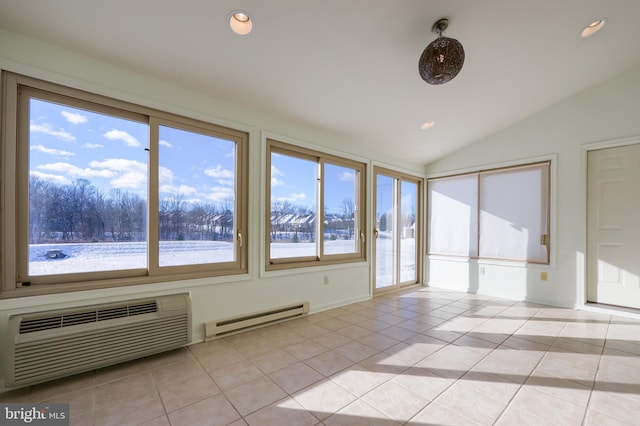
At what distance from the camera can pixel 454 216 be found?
5.12m

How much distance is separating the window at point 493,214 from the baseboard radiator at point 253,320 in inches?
124

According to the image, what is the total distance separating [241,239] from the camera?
3107 millimetres

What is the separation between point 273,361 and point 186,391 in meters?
0.69

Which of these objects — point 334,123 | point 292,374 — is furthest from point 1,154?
point 334,123

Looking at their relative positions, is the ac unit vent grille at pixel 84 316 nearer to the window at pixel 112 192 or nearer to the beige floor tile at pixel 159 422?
the window at pixel 112 192

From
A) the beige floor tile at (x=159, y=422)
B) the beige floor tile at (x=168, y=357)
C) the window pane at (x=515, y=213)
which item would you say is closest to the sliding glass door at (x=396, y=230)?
the window pane at (x=515, y=213)

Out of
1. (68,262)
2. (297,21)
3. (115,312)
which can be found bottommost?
(115,312)

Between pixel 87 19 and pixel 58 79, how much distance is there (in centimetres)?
53

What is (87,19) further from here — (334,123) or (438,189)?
(438,189)

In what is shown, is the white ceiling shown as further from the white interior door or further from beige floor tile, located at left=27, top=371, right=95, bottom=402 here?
beige floor tile, located at left=27, top=371, right=95, bottom=402

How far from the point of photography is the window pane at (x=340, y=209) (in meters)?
4.02

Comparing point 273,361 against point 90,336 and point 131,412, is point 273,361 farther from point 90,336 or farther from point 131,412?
point 90,336

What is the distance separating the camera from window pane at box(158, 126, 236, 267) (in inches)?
105

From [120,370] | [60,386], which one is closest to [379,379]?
[120,370]
